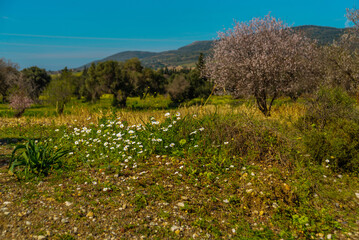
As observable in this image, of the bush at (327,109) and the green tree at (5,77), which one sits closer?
the bush at (327,109)

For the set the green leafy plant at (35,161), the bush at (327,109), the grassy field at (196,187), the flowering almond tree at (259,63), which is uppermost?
the flowering almond tree at (259,63)

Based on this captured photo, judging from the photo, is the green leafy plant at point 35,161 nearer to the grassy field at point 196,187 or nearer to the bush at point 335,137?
the grassy field at point 196,187

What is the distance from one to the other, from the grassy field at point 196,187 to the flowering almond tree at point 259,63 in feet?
13.4

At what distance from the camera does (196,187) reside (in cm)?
485

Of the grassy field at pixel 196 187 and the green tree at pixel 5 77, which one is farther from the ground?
the green tree at pixel 5 77

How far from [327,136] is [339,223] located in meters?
2.48

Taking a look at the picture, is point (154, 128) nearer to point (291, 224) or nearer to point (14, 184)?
point (14, 184)

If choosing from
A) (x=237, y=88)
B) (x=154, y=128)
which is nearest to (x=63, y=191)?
(x=154, y=128)

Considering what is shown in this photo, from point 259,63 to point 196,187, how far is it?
7.98 m

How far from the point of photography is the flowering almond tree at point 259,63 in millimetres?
10945

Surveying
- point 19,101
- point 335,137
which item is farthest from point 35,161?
point 19,101

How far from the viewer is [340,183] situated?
4.93 m

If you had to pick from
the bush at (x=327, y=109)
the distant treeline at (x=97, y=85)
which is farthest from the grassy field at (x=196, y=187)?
the distant treeline at (x=97, y=85)

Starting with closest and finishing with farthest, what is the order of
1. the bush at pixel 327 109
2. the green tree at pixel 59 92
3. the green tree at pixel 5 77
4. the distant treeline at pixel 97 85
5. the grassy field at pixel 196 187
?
the grassy field at pixel 196 187 < the bush at pixel 327 109 < the distant treeline at pixel 97 85 < the green tree at pixel 59 92 < the green tree at pixel 5 77
